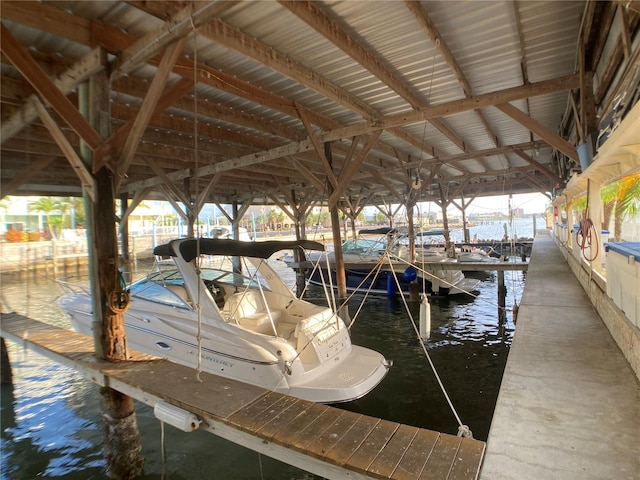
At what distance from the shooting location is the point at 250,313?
17.6ft

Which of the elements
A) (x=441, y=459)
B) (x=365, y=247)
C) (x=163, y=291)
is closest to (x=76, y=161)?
(x=163, y=291)

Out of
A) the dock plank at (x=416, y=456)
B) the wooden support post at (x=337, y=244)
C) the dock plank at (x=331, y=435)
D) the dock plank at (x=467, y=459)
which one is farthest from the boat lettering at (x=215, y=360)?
the wooden support post at (x=337, y=244)

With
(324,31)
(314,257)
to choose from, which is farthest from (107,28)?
(314,257)

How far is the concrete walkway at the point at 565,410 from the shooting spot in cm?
174

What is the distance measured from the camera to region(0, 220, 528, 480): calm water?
12.4ft

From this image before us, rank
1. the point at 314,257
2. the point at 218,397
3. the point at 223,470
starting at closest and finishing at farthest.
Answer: the point at 218,397, the point at 223,470, the point at 314,257

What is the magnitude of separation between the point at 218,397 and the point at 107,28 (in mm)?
3908

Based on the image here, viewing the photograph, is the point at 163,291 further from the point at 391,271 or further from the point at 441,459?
the point at 391,271

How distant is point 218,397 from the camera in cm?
315

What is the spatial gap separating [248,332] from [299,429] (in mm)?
1801

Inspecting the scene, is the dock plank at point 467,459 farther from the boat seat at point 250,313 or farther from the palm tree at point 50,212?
the palm tree at point 50,212

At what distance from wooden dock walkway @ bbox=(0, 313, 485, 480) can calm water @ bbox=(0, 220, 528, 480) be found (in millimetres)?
1055

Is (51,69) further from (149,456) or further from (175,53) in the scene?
(149,456)

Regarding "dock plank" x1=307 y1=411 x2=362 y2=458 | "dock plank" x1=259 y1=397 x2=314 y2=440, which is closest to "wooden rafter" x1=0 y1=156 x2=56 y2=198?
"dock plank" x1=259 y1=397 x2=314 y2=440
